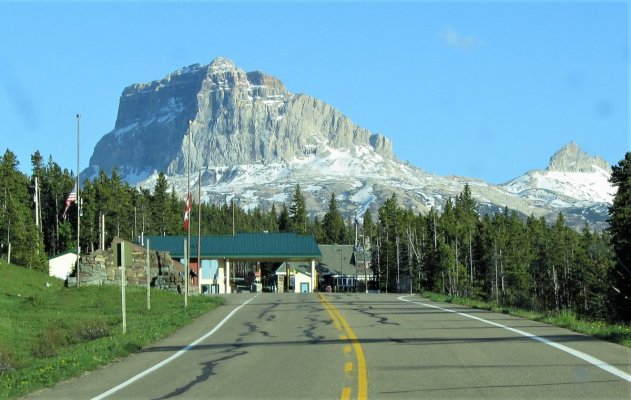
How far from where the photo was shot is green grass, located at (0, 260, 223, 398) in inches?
677

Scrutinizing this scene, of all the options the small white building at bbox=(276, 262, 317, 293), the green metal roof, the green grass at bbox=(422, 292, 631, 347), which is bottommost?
the small white building at bbox=(276, 262, 317, 293)

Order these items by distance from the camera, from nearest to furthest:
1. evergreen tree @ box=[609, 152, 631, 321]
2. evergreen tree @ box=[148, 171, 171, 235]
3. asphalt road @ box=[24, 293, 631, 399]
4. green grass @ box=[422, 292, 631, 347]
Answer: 1. asphalt road @ box=[24, 293, 631, 399]
2. green grass @ box=[422, 292, 631, 347]
3. evergreen tree @ box=[609, 152, 631, 321]
4. evergreen tree @ box=[148, 171, 171, 235]

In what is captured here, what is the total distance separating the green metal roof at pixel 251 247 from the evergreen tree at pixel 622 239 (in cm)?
3261

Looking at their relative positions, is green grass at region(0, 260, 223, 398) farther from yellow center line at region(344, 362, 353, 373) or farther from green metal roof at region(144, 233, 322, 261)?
green metal roof at region(144, 233, 322, 261)

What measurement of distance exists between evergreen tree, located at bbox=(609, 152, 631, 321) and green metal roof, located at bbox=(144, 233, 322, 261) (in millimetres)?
32614

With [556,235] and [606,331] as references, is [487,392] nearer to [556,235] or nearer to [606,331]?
[606,331]

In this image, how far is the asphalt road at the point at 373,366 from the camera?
13023 mm

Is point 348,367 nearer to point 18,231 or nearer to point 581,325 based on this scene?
point 581,325

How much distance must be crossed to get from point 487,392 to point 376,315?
1841 centimetres

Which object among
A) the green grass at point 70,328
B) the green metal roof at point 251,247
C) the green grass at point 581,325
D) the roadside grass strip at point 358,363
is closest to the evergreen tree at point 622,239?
the green grass at point 581,325

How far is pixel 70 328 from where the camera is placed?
29.6 metres

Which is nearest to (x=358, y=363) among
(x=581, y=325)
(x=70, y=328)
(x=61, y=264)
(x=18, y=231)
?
(x=581, y=325)

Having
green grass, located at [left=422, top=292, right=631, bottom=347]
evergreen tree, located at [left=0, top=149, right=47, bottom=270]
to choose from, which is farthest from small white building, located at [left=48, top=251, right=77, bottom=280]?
green grass, located at [left=422, top=292, right=631, bottom=347]

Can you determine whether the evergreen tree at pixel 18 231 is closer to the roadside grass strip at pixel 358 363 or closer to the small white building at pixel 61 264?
the small white building at pixel 61 264
